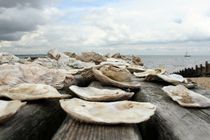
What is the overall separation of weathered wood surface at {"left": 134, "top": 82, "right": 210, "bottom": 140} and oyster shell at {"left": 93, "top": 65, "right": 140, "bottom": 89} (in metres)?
0.36

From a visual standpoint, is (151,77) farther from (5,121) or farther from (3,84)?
(5,121)

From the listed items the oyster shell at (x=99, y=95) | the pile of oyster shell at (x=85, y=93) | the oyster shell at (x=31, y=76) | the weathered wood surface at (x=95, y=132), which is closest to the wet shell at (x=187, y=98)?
the pile of oyster shell at (x=85, y=93)

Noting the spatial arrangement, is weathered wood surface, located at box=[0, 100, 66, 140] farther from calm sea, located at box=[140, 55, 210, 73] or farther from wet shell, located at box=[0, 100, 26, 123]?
calm sea, located at box=[140, 55, 210, 73]

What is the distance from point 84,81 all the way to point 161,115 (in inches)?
59.6

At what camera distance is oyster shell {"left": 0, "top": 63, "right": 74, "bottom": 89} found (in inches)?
103

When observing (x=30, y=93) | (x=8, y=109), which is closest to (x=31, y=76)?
(x=30, y=93)

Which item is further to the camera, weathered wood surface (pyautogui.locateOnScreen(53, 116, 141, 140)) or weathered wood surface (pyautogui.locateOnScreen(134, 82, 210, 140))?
weathered wood surface (pyautogui.locateOnScreen(134, 82, 210, 140))

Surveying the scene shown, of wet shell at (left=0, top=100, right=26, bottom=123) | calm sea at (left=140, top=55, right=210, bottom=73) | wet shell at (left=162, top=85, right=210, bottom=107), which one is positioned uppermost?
wet shell at (left=0, top=100, right=26, bottom=123)

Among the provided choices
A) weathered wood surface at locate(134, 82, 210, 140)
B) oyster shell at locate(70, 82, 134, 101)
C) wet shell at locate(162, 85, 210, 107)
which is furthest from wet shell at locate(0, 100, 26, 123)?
wet shell at locate(162, 85, 210, 107)

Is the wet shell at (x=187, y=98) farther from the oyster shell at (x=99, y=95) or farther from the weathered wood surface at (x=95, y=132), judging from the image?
the weathered wood surface at (x=95, y=132)

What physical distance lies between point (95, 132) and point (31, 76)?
1.60 meters

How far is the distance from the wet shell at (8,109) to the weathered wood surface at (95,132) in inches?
9.4

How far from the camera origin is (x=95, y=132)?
1.28m

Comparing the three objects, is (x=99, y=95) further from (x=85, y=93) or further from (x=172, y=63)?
(x=172, y=63)
